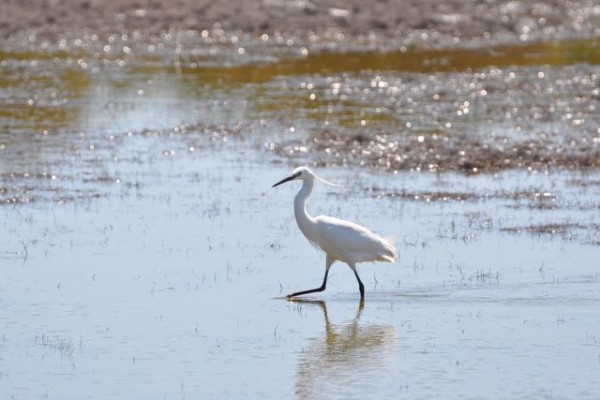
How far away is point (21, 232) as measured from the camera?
1441 centimetres

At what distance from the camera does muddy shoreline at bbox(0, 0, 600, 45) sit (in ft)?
117

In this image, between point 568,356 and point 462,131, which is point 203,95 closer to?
point 462,131

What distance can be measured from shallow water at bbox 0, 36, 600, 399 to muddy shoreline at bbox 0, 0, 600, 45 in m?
14.7

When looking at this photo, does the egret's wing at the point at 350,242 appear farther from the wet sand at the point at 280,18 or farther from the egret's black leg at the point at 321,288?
the wet sand at the point at 280,18

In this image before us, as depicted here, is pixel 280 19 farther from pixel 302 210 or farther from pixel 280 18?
pixel 302 210

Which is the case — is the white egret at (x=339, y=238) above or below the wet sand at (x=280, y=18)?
below

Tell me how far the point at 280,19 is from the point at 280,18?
102 mm

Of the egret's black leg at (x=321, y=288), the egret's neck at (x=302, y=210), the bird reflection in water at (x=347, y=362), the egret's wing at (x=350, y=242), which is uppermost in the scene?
the egret's neck at (x=302, y=210)

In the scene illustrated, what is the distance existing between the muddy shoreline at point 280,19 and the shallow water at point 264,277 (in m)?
14.7

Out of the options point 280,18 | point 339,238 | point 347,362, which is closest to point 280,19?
point 280,18

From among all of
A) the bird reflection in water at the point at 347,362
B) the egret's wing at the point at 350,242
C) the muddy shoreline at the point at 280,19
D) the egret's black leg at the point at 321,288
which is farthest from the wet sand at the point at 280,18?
the bird reflection in water at the point at 347,362

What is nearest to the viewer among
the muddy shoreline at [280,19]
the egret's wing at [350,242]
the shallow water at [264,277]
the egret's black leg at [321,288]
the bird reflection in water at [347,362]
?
the bird reflection in water at [347,362]

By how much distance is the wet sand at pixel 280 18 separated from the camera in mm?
Answer: 35781

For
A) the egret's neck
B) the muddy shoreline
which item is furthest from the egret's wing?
the muddy shoreline
